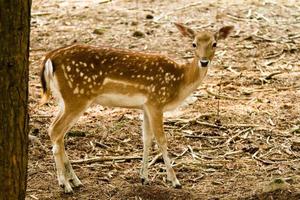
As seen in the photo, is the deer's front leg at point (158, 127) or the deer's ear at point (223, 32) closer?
the deer's front leg at point (158, 127)

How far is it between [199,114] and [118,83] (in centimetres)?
193

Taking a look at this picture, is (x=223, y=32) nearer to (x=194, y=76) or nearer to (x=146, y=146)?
(x=194, y=76)

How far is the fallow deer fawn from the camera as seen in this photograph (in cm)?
539

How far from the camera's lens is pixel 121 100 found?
5.57 m

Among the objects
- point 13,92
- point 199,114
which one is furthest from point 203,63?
point 13,92

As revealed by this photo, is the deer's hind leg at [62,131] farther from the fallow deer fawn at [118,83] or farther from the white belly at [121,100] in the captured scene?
the white belly at [121,100]

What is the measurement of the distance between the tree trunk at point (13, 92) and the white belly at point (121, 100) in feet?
5.88

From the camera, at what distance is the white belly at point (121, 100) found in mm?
5525

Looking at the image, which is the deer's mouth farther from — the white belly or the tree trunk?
the tree trunk

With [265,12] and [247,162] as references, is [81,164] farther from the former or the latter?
[265,12]

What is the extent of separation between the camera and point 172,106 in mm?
5809

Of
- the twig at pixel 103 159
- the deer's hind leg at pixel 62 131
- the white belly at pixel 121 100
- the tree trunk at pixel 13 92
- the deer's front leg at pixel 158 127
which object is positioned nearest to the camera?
the tree trunk at pixel 13 92

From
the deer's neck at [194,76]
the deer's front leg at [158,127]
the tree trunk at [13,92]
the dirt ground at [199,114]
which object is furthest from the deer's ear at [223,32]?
the tree trunk at [13,92]

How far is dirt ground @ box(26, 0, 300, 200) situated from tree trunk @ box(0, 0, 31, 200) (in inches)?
64.2
